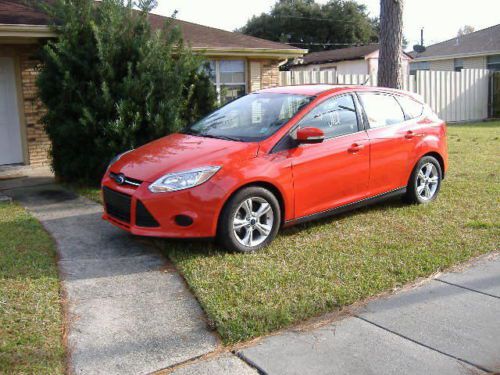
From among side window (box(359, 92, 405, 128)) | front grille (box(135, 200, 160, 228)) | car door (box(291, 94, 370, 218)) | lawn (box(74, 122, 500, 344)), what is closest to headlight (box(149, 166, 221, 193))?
front grille (box(135, 200, 160, 228))

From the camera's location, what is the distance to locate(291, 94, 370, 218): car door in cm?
578

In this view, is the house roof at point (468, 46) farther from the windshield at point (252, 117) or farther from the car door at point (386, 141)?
the windshield at point (252, 117)

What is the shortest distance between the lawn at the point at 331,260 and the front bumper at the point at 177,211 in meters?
0.29

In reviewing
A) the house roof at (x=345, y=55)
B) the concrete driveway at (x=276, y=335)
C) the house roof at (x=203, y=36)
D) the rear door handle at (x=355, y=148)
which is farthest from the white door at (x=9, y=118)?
the house roof at (x=345, y=55)

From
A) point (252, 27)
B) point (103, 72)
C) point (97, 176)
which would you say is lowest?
point (97, 176)

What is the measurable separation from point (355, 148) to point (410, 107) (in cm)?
145

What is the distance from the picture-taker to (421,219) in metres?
6.59

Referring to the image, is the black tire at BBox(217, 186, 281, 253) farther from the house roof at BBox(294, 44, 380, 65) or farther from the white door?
the house roof at BBox(294, 44, 380, 65)

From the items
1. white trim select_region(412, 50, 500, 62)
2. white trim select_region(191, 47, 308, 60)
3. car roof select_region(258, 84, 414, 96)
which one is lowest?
car roof select_region(258, 84, 414, 96)

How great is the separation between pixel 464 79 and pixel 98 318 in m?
20.6

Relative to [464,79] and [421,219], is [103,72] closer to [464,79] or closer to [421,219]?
[421,219]

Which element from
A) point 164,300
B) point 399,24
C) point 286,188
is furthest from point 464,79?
point 164,300

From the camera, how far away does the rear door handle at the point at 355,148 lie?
621 cm

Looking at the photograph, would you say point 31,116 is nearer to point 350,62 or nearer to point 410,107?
point 410,107
